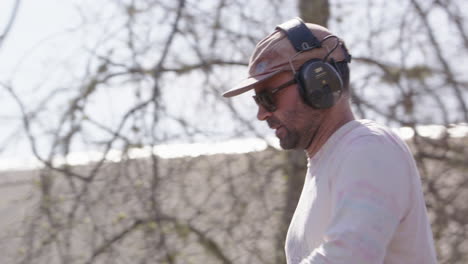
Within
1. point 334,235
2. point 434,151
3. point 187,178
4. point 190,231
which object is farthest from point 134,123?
point 334,235

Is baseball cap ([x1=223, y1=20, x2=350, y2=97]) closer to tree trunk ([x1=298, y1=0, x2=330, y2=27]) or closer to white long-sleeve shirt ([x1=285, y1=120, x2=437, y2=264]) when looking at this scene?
white long-sleeve shirt ([x1=285, y1=120, x2=437, y2=264])

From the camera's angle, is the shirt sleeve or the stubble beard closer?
the shirt sleeve

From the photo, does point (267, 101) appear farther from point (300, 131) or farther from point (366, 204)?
point (366, 204)

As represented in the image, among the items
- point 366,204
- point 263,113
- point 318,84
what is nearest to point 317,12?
point 263,113

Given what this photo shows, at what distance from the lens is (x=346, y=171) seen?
1.75 meters

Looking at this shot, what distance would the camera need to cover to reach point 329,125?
204 cm

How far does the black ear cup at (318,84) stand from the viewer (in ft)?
6.49

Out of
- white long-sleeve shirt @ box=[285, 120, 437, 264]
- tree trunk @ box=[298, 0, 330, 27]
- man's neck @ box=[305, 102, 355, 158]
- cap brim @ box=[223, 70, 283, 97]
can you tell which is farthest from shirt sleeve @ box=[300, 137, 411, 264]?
tree trunk @ box=[298, 0, 330, 27]

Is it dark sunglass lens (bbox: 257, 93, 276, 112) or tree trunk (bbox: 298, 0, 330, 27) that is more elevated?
dark sunglass lens (bbox: 257, 93, 276, 112)

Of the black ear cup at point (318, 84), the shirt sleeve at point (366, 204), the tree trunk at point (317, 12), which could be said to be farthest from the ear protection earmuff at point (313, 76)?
the tree trunk at point (317, 12)

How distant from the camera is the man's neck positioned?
2020mm

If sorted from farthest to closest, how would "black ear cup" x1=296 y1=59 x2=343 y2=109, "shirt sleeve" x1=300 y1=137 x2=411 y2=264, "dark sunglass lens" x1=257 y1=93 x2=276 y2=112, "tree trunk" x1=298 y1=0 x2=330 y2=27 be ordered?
1. "tree trunk" x1=298 y1=0 x2=330 y2=27
2. "dark sunglass lens" x1=257 y1=93 x2=276 y2=112
3. "black ear cup" x1=296 y1=59 x2=343 y2=109
4. "shirt sleeve" x1=300 y1=137 x2=411 y2=264

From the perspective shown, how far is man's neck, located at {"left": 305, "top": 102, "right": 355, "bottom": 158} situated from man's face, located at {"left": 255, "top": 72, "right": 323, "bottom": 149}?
0.05 feet

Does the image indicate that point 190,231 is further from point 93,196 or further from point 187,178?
point 93,196
